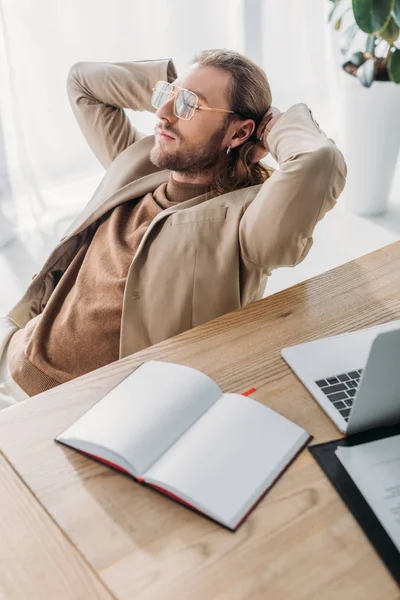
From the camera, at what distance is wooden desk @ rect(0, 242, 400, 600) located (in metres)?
0.74

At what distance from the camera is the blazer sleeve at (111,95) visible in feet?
5.76

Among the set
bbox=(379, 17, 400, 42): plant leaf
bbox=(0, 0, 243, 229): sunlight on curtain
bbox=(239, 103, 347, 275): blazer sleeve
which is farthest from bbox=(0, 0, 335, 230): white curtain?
bbox=(239, 103, 347, 275): blazer sleeve

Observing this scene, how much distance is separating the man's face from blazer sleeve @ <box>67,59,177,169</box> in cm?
21

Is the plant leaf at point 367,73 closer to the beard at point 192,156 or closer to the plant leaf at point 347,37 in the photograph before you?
the plant leaf at point 347,37

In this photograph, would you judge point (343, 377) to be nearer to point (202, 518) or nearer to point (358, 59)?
point (202, 518)

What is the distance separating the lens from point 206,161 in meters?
1.59

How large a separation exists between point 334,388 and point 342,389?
0.01 m

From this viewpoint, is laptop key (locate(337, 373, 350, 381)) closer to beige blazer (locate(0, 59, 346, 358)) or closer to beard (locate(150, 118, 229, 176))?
beige blazer (locate(0, 59, 346, 358))

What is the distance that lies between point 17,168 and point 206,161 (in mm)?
1435

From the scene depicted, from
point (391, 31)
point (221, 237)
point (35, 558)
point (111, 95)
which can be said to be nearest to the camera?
point (35, 558)

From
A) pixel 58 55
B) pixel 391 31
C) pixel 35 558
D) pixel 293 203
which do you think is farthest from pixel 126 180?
pixel 58 55

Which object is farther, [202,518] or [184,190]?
[184,190]

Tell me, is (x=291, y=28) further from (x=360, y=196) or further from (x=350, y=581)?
(x=350, y=581)

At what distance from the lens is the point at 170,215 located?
142 cm
